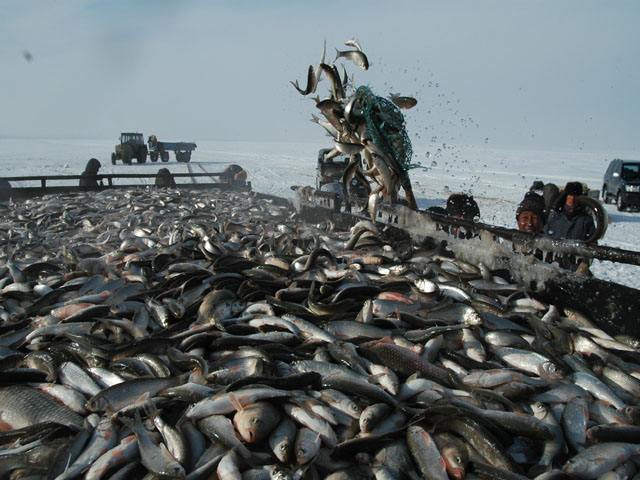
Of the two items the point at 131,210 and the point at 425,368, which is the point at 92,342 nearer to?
the point at 425,368

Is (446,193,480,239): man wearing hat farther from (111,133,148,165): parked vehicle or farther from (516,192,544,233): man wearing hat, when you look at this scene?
(111,133,148,165): parked vehicle

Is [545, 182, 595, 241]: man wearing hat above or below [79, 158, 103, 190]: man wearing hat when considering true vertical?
above

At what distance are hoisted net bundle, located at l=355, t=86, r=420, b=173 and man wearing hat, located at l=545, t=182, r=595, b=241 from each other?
2292 millimetres

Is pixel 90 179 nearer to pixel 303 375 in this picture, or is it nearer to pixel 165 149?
pixel 303 375

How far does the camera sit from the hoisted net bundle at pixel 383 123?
25.0 ft

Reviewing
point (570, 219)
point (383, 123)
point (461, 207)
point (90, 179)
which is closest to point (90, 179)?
point (90, 179)

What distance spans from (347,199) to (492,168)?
3099 centimetres

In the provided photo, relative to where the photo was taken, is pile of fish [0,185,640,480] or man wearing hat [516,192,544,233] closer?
pile of fish [0,185,640,480]

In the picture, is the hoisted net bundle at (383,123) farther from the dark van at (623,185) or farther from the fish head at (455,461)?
the dark van at (623,185)

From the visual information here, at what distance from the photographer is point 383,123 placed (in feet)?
25.2

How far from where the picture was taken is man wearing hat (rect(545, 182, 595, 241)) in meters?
6.80

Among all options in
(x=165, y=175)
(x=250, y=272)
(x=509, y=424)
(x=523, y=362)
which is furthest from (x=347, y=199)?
(x=165, y=175)

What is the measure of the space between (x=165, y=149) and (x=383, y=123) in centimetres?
3864

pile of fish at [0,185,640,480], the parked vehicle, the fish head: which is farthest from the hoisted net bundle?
the parked vehicle
